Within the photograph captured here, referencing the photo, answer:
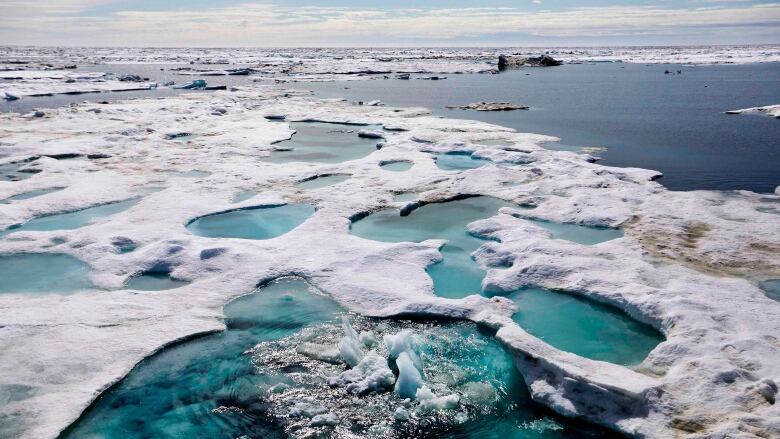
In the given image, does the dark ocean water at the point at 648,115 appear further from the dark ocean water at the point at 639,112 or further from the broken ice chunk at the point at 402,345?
the broken ice chunk at the point at 402,345

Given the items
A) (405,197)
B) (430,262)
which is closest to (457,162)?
(405,197)

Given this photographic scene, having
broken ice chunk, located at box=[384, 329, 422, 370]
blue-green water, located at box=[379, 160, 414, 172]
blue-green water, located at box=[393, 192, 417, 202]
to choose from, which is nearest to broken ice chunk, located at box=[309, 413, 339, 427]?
broken ice chunk, located at box=[384, 329, 422, 370]

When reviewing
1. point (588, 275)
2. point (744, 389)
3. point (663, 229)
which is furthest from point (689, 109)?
point (744, 389)

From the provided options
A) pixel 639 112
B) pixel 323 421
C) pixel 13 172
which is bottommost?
pixel 323 421

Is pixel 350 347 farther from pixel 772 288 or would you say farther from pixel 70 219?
pixel 70 219

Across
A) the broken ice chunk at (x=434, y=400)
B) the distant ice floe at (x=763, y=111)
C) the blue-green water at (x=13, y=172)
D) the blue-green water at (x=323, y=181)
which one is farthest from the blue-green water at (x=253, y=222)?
the distant ice floe at (x=763, y=111)

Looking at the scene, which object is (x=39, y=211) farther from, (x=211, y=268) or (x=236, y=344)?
(x=236, y=344)
